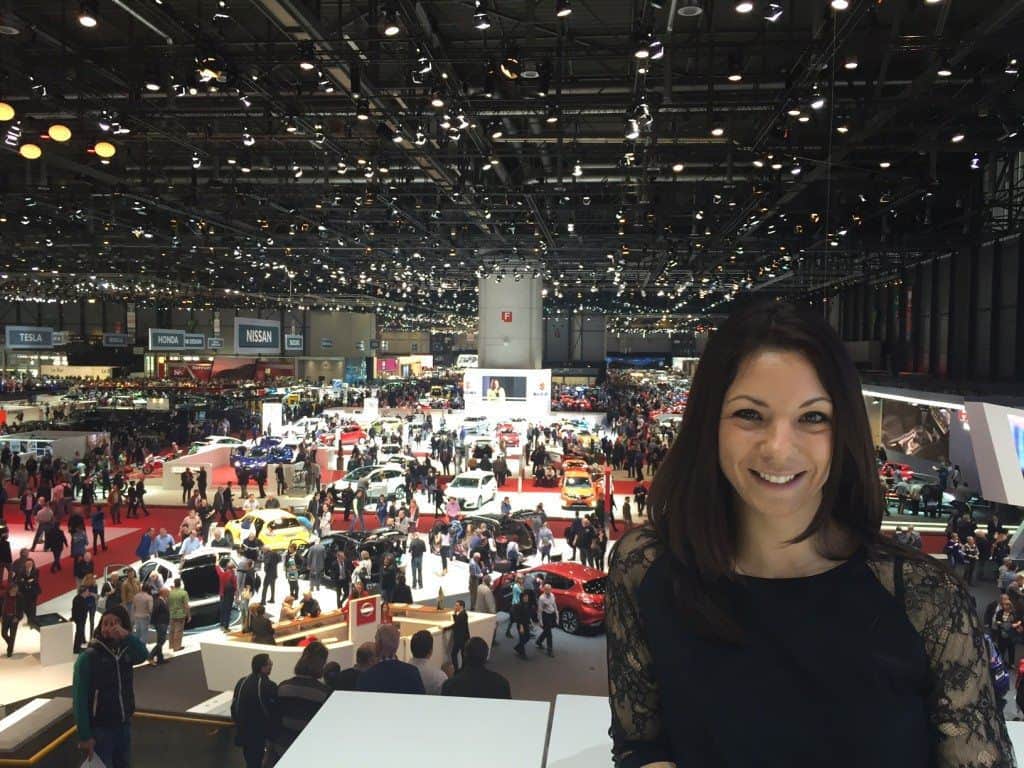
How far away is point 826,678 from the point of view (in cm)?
119

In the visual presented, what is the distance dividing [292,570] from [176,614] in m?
2.74

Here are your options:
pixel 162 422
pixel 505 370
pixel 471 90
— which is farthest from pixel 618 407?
pixel 471 90

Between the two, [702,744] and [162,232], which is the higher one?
[162,232]

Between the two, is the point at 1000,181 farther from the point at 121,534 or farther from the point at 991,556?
the point at 121,534

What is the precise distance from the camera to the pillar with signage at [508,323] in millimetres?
33438

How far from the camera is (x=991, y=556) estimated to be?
1352 centimetres

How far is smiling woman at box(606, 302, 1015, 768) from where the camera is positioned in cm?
118

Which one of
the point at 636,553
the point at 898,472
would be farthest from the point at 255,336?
the point at 636,553

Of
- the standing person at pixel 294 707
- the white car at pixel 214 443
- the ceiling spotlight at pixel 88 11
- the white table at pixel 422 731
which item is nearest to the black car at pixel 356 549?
the standing person at pixel 294 707

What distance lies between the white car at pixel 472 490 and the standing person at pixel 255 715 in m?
13.3

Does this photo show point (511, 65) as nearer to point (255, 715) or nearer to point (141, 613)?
point (255, 715)

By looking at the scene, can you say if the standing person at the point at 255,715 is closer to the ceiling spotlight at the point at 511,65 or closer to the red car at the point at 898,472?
the ceiling spotlight at the point at 511,65

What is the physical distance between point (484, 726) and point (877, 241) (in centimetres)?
2854

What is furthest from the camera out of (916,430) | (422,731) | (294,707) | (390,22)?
(916,430)
